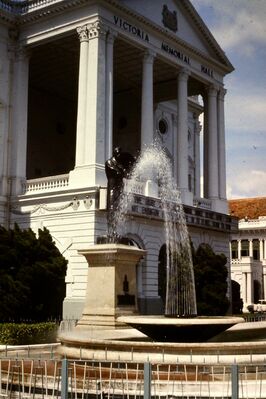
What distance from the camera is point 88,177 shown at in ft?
114

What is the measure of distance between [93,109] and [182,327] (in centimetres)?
2345

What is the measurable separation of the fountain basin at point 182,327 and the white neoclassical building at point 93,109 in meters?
19.4

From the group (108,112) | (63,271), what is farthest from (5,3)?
(63,271)

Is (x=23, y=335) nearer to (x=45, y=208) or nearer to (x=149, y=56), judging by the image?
(x=45, y=208)

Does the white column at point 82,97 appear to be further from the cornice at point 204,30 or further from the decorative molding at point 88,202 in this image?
the cornice at point 204,30

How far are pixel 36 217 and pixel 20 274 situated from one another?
299 inches

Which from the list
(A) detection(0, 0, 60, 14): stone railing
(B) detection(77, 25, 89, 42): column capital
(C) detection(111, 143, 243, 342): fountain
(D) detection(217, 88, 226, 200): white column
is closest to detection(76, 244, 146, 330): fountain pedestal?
(C) detection(111, 143, 243, 342): fountain

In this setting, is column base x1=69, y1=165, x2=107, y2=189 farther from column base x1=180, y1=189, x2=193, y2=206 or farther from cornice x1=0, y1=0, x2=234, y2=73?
cornice x1=0, y1=0, x2=234, y2=73

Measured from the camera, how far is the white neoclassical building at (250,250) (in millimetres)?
87875

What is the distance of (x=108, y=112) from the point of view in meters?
36.6

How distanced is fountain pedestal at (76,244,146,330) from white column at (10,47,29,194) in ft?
54.8

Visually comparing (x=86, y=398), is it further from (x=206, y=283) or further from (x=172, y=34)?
(x=172, y=34)

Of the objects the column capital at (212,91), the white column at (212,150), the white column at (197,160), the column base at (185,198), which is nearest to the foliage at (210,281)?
the column base at (185,198)

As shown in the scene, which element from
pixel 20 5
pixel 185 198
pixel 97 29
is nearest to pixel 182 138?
pixel 185 198
